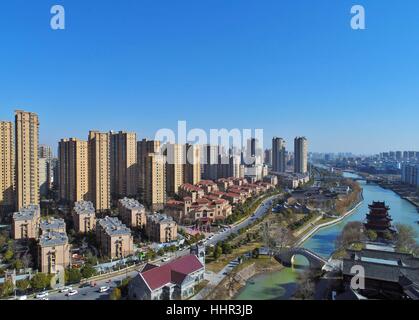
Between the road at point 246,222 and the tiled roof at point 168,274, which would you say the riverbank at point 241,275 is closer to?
the tiled roof at point 168,274

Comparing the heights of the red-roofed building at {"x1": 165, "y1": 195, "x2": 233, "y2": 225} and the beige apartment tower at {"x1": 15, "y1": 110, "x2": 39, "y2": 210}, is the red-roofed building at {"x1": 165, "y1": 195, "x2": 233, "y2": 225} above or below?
below

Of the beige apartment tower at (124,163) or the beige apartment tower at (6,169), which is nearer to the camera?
the beige apartment tower at (6,169)

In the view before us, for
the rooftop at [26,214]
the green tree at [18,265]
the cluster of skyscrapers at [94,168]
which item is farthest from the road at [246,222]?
the rooftop at [26,214]

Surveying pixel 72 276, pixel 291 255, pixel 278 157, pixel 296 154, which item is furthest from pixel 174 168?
pixel 296 154

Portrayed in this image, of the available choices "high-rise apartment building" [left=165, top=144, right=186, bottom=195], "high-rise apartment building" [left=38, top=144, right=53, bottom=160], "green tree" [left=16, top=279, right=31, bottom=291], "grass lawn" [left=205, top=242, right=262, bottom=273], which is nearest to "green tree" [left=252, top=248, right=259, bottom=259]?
"grass lawn" [left=205, top=242, right=262, bottom=273]

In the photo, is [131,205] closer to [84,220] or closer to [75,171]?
[84,220]

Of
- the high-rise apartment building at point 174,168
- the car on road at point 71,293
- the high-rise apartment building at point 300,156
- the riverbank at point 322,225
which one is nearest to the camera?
the car on road at point 71,293

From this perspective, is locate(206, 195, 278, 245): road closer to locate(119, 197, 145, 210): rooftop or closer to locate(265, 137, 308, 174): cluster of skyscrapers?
locate(119, 197, 145, 210): rooftop

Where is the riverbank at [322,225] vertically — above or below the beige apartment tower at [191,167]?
below
